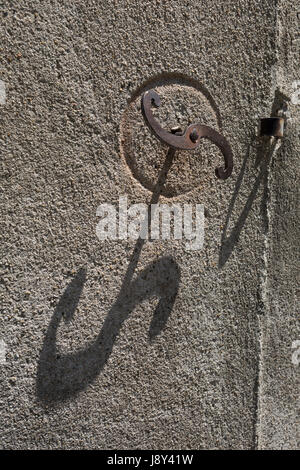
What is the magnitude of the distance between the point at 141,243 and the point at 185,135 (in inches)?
12.8

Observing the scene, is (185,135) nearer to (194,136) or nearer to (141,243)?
(194,136)

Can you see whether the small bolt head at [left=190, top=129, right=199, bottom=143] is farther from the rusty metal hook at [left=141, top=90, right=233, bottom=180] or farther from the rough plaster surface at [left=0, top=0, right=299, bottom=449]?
the rough plaster surface at [left=0, top=0, right=299, bottom=449]

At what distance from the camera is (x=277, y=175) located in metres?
1.53

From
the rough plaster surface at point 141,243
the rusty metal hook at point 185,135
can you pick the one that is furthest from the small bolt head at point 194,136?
the rough plaster surface at point 141,243

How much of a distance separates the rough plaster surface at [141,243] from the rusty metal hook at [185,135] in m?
0.10

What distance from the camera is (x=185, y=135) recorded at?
118 cm

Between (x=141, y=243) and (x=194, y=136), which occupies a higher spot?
(x=194, y=136)

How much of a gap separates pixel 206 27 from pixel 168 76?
195mm

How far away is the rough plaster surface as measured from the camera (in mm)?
1088

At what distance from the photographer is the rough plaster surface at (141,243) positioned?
109 cm

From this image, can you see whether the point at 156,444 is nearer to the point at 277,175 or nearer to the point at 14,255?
the point at 14,255

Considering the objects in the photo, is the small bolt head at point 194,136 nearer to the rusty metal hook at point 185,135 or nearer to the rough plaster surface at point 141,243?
the rusty metal hook at point 185,135

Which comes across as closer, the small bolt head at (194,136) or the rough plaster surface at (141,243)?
the rough plaster surface at (141,243)

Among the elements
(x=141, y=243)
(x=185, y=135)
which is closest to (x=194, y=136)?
(x=185, y=135)
